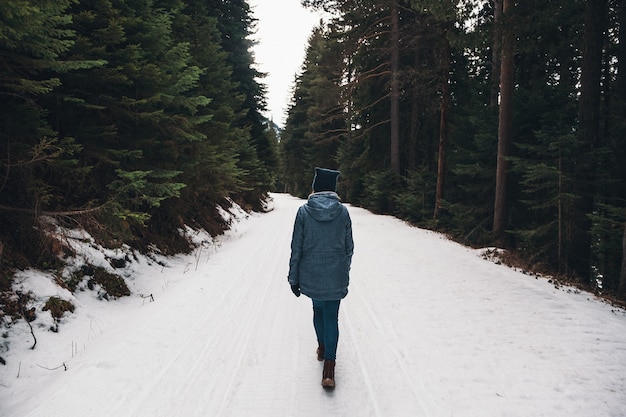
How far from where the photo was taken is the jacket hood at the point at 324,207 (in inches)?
138

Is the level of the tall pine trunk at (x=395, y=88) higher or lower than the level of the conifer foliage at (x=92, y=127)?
higher

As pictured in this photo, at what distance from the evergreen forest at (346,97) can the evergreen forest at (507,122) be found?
0.23 ft

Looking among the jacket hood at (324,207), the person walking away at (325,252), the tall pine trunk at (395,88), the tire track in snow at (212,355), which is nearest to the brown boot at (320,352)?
the person walking away at (325,252)

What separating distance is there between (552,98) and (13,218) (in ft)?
42.8

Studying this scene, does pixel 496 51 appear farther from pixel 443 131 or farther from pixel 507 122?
pixel 443 131

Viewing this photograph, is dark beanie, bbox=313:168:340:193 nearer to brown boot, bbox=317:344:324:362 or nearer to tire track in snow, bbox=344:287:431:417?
brown boot, bbox=317:344:324:362

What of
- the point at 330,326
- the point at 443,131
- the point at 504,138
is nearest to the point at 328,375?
the point at 330,326

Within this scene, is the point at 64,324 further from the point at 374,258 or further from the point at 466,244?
the point at 466,244

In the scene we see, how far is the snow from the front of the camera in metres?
3.12

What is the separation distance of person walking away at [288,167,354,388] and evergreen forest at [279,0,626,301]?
6189 millimetres

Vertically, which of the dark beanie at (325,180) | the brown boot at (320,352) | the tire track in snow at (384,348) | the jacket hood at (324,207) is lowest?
the tire track in snow at (384,348)

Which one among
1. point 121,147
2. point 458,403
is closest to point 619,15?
point 458,403

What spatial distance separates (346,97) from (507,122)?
12622 mm

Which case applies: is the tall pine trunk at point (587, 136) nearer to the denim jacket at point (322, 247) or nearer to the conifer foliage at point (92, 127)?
the denim jacket at point (322, 247)
